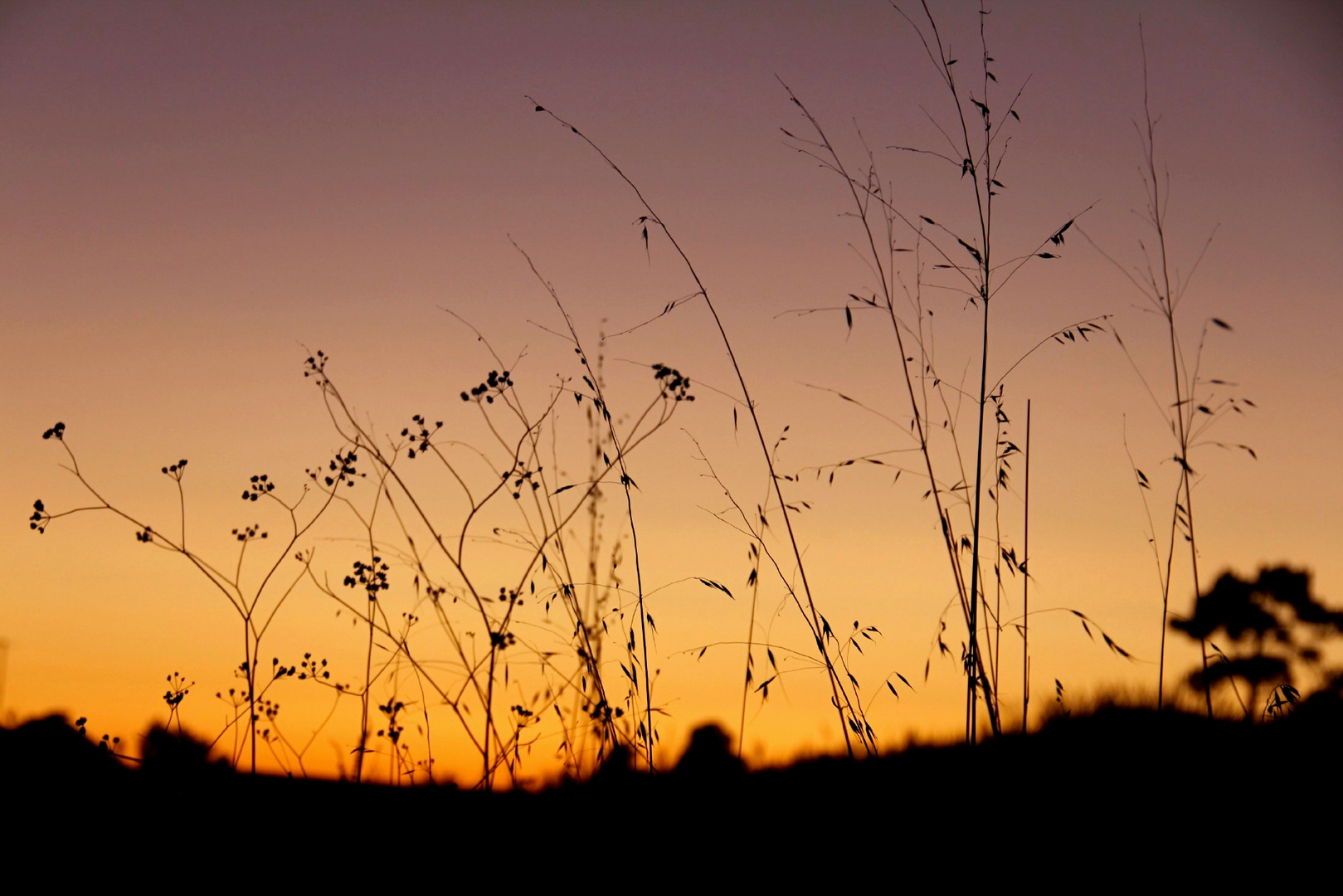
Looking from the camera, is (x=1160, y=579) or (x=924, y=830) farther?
(x=1160, y=579)

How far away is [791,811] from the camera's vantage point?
89.4 inches

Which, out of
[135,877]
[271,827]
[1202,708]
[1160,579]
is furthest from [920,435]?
[135,877]

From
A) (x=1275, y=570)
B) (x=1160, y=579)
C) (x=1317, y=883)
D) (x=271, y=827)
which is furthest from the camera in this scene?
(x=1275, y=570)

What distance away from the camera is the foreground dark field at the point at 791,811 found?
2.00 m

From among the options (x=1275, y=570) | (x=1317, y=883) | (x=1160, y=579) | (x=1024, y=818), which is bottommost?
(x=1317, y=883)

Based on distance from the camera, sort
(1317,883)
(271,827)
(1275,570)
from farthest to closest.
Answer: (1275,570)
(271,827)
(1317,883)

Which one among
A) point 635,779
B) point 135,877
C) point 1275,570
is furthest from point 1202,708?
point 1275,570

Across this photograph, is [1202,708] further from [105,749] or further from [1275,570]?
[1275,570]

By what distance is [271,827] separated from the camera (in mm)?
2193

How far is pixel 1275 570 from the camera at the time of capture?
13.6 metres

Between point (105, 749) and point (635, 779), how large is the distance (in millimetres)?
1404

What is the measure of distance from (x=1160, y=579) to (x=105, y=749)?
289cm

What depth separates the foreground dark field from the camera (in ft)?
6.55

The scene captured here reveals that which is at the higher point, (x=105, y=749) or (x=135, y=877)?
(x=105, y=749)
